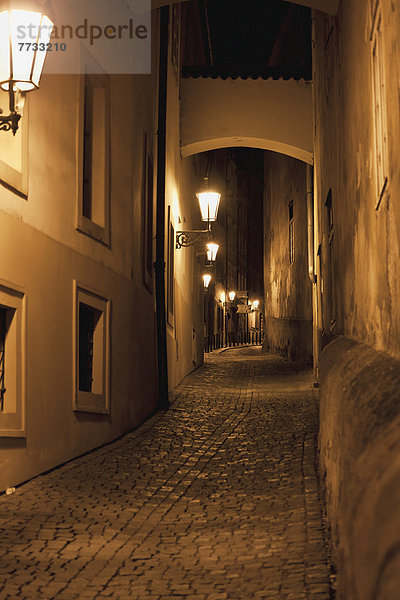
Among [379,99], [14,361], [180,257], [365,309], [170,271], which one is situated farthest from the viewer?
[180,257]

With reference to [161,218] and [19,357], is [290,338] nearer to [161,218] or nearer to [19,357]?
[161,218]

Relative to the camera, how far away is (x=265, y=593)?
12.9 feet

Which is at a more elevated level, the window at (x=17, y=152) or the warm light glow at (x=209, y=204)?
the warm light glow at (x=209, y=204)

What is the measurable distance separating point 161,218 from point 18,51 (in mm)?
7874

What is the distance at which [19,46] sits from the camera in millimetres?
5746

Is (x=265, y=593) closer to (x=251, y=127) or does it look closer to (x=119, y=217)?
(x=119, y=217)

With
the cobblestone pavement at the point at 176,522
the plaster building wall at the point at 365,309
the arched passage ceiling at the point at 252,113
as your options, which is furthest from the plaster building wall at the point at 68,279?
the arched passage ceiling at the point at 252,113

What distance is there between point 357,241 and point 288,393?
8573 millimetres

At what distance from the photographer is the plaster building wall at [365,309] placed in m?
2.44

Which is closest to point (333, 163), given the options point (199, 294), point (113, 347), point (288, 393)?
point (113, 347)

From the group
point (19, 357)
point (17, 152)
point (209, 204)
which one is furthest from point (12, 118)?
point (209, 204)

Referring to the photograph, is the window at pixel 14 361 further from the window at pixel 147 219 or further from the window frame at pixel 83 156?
the window at pixel 147 219

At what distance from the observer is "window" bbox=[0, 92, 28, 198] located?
668cm

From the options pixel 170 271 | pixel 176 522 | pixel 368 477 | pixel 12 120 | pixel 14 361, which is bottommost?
pixel 176 522
